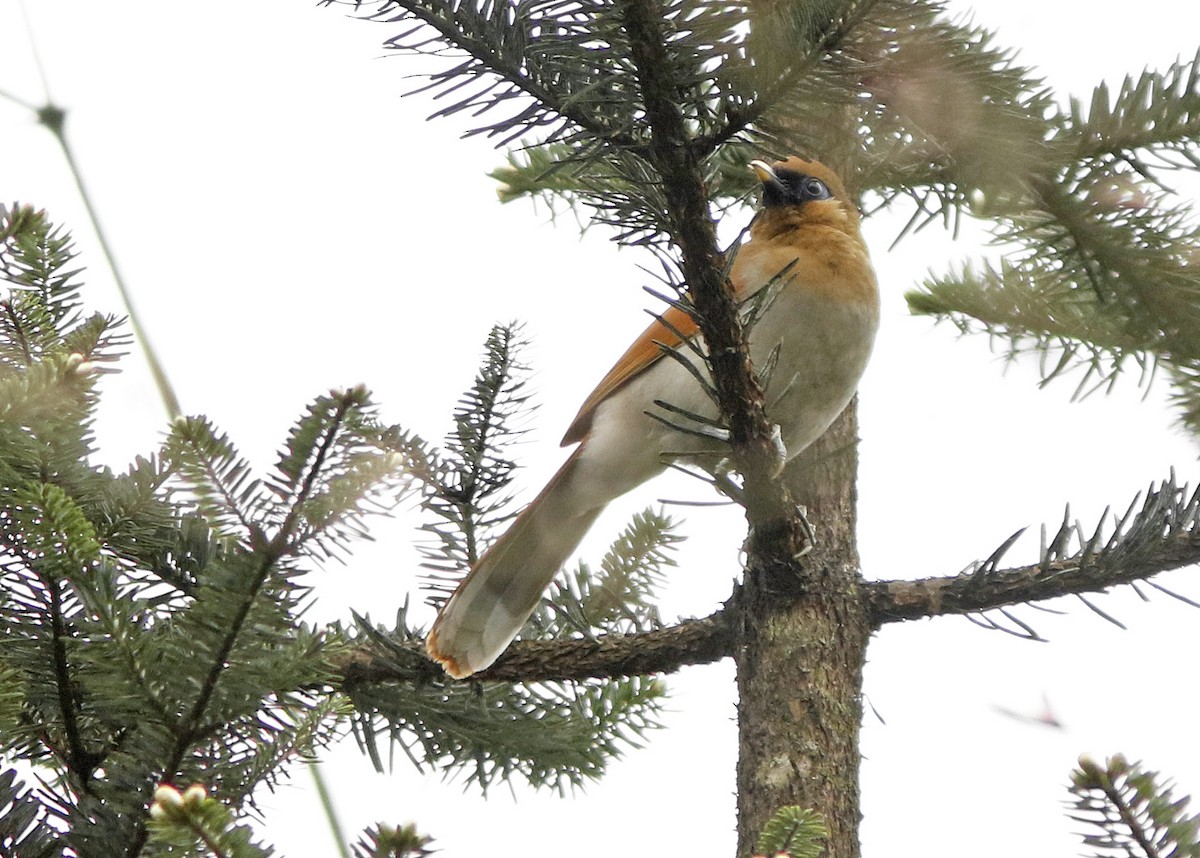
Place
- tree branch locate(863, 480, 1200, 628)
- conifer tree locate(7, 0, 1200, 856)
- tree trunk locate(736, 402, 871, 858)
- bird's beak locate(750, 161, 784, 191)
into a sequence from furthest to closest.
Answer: bird's beak locate(750, 161, 784, 191) → tree trunk locate(736, 402, 871, 858) → tree branch locate(863, 480, 1200, 628) → conifer tree locate(7, 0, 1200, 856)

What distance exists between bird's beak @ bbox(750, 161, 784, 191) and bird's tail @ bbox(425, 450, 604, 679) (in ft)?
3.32

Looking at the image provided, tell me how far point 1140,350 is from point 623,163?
1.17 metres

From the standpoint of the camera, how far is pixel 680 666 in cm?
249

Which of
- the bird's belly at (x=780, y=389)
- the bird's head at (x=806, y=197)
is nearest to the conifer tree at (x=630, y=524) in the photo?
the bird's belly at (x=780, y=389)

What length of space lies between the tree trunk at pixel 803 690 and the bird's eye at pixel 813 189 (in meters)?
1.44

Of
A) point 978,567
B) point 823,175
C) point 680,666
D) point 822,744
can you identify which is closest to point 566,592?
point 680,666

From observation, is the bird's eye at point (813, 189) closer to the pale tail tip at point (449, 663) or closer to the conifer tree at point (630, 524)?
the conifer tree at point (630, 524)

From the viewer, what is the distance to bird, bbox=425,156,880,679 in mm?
3287

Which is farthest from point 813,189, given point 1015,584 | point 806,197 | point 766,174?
point 1015,584

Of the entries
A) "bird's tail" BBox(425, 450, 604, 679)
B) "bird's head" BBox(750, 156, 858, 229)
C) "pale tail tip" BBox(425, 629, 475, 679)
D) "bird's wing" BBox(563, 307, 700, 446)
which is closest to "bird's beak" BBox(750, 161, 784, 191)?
"bird's head" BBox(750, 156, 858, 229)

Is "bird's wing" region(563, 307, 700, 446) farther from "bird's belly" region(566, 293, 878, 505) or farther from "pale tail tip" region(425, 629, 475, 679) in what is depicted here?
"pale tail tip" region(425, 629, 475, 679)

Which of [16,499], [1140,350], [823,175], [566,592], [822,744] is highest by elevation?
[823,175]

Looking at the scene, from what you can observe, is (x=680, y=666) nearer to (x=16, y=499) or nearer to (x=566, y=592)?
(x=566, y=592)

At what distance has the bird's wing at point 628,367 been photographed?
12.0ft
